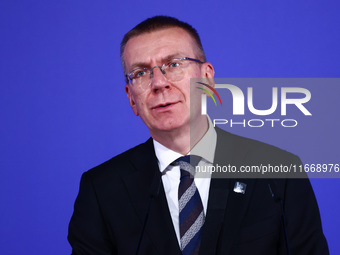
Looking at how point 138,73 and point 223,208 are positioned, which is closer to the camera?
point 223,208

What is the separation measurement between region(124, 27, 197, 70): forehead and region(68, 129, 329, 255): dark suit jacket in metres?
0.34

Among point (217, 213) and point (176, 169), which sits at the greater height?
point (176, 169)

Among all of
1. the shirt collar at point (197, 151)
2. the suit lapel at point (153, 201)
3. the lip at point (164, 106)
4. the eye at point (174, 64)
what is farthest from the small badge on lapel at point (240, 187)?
the eye at point (174, 64)

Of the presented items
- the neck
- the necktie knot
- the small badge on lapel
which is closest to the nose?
the neck

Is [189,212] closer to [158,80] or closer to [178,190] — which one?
[178,190]

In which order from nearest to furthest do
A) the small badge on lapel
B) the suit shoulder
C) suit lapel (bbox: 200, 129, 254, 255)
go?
suit lapel (bbox: 200, 129, 254, 255) < the small badge on lapel < the suit shoulder

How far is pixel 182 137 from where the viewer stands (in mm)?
1456

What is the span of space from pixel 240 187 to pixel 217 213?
13 centimetres

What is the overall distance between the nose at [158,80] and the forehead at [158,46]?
0.03 meters

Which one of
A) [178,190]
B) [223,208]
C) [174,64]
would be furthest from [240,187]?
[174,64]

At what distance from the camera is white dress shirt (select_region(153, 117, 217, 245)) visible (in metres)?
1.42

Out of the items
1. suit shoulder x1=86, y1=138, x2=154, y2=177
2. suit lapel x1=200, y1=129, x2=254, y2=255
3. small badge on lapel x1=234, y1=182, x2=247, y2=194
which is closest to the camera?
suit lapel x1=200, y1=129, x2=254, y2=255

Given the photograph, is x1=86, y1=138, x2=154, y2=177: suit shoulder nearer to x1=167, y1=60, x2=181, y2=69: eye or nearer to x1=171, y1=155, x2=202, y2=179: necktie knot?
x1=171, y1=155, x2=202, y2=179: necktie knot

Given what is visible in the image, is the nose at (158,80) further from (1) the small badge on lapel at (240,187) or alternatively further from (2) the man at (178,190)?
(1) the small badge on lapel at (240,187)
